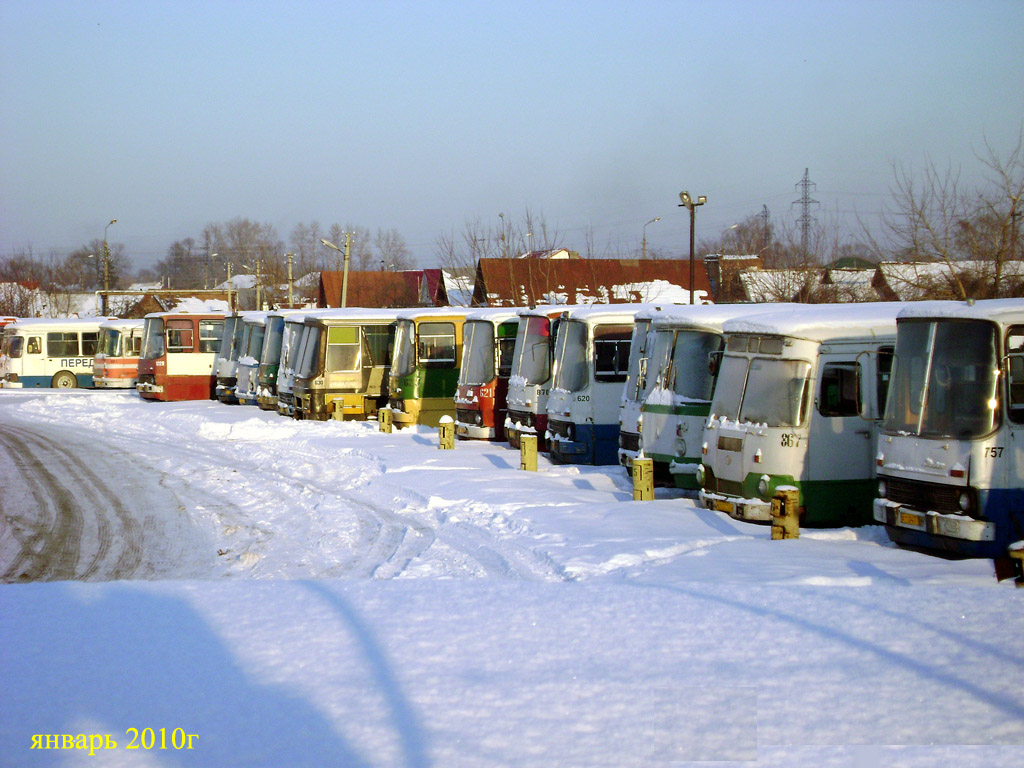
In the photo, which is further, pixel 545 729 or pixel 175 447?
pixel 175 447

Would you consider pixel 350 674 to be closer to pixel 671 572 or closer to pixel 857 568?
pixel 671 572

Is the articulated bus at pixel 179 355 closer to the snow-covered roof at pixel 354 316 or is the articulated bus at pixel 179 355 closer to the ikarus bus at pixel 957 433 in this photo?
the snow-covered roof at pixel 354 316

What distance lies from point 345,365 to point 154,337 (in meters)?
10.9

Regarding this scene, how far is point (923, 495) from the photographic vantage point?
9.97 metres

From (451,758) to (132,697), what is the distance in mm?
2204

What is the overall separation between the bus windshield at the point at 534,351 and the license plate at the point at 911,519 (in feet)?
29.8

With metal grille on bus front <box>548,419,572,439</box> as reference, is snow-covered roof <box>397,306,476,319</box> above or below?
above

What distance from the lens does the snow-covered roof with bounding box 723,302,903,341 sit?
11836mm

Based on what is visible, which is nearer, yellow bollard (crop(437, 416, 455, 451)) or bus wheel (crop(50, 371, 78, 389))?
yellow bollard (crop(437, 416, 455, 451))

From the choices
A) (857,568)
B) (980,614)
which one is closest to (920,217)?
(857,568)

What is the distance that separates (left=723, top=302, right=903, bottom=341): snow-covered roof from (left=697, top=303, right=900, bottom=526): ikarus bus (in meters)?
0.01

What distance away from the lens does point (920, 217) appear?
2197cm

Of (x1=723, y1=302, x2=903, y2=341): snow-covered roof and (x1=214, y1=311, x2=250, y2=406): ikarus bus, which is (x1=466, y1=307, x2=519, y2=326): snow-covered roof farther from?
(x1=214, y1=311, x2=250, y2=406): ikarus bus

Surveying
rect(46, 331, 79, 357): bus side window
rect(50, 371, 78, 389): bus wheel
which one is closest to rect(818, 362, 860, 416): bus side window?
rect(46, 331, 79, 357): bus side window
